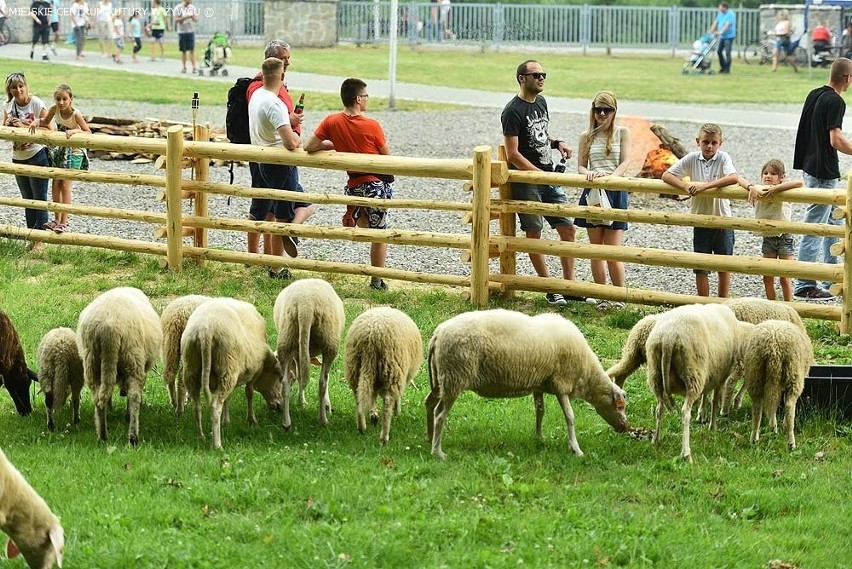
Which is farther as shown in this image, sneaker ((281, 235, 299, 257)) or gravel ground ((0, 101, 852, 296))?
gravel ground ((0, 101, 852, 296))

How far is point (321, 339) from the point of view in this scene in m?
8.23

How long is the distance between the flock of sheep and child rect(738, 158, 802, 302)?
2.45 meters

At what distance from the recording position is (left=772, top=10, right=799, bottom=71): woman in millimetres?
37250

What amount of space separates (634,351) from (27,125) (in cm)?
749

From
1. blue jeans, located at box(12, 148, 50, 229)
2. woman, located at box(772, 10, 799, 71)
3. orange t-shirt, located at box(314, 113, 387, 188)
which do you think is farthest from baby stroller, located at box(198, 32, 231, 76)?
→ orange t-shirt, located at box(314, 113, 387, 188)

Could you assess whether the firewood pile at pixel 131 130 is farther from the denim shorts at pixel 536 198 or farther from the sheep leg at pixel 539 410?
the sheep leg at pixel 539 410

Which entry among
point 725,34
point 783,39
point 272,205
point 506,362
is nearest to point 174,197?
point 272,205

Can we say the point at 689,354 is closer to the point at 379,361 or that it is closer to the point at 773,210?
the point at 379,361

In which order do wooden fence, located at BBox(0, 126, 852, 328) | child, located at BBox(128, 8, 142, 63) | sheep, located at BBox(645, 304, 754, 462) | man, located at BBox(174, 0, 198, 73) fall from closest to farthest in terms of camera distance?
sheep, located at BBox(645, 304, 754, 462) < wooden fence, located at BBox(0, 126, 852, 328) < man, located at BBox(174, 0, 198, 73) < child, located at BBox(128, 8, 142, 63)

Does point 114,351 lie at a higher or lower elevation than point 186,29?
lower

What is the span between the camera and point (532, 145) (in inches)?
449

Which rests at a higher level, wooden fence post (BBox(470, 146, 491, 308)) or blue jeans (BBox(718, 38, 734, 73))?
blue jeans (BBox(718, 38, 734, 73))

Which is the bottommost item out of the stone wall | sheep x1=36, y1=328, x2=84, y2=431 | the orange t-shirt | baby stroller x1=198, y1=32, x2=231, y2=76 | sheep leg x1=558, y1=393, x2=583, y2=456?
sheep leg x1=558, y1=393, x2=583, y2=456

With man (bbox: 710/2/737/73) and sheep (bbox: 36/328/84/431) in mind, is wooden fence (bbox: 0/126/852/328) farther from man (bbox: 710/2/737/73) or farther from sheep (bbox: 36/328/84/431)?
man (bbox: 710/2/737/73)
